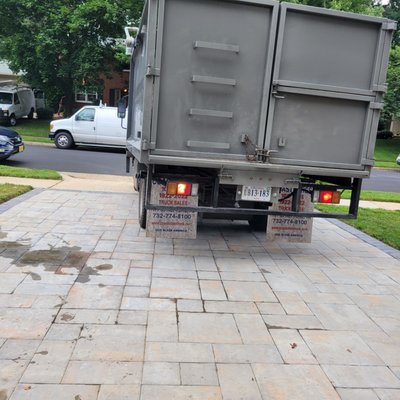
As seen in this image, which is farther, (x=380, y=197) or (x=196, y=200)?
(x=380, y=197)

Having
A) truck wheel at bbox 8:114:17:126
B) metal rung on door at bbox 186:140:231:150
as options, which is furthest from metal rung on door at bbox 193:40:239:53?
truck wheel at bbox 8:114:17:126

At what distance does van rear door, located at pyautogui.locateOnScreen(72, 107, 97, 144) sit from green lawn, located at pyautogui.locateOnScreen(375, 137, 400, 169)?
53.1 ft

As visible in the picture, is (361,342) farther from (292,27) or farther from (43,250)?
(43,250)

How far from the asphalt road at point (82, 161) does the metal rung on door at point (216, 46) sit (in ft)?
32.0

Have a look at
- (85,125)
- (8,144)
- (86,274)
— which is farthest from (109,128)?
(86,274)

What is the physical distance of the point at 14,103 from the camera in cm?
2850

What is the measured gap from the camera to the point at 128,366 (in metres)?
3.25

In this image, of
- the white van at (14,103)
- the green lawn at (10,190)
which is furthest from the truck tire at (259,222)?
the white van at (14,103)

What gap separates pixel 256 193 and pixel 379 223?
446 centimetres

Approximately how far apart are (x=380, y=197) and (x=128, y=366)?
11.3 meters

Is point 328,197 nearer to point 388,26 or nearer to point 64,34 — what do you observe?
point 388,26

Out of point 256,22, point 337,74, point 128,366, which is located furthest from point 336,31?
point 128,366

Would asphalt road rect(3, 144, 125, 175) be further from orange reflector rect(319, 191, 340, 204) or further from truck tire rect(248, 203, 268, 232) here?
orange reflector rect(319, 191, 340, 204)

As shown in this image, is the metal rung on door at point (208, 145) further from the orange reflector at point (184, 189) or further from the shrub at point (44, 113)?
the shrub at point (44, 113)
